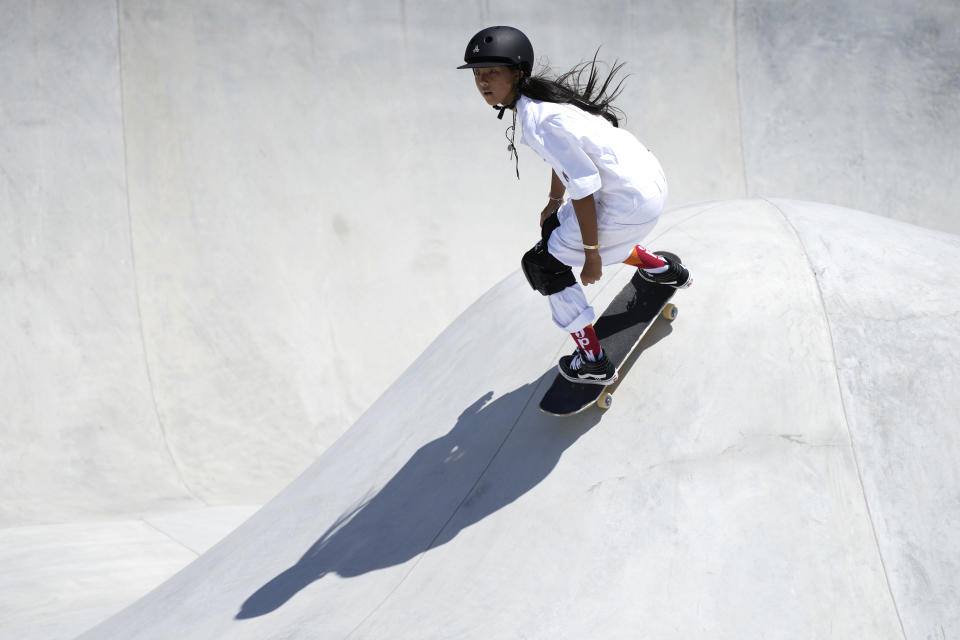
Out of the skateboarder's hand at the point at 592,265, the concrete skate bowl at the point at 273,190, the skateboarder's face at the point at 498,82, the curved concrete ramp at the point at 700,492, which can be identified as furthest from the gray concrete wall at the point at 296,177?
the skateboarder's face at the point at 498,82

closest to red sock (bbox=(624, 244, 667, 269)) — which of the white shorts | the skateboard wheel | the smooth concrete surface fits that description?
the white shorts

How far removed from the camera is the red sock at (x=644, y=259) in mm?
3705

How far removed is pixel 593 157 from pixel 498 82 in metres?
Answer: 0.49

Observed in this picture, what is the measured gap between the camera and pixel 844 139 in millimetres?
10664

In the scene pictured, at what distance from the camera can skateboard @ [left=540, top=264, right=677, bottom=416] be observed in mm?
3525

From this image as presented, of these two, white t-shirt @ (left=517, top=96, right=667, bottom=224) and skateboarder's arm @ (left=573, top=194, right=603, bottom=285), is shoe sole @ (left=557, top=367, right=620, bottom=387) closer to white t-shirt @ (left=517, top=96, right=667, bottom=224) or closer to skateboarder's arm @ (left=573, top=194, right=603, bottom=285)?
skateboarder's arm @ (left=573, top=194, right=603, bottom=285)

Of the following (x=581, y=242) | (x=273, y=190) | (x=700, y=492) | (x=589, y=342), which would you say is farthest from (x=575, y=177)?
(x=273, y=190)

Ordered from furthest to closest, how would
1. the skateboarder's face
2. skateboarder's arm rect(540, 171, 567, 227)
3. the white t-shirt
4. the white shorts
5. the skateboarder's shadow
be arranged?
skateboarder's arm rect(540, 171, 567, 227) < the skateboarder's shadow < the white shorts < the skateboarder's face < the white t-shirt

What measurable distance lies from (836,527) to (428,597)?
1.59 m

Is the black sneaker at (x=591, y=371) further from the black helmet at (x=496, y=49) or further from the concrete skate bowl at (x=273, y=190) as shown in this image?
the concrete skate bowl at (x=273, y=190)

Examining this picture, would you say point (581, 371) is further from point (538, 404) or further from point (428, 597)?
point (428, 597)

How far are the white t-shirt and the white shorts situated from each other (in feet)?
0.08

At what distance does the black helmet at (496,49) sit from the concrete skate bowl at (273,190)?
4.66 meters

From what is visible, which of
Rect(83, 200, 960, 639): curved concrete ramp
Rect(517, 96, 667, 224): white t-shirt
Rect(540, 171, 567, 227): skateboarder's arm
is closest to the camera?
Rect(83, 200, 960, 639): curved concrete ramp
